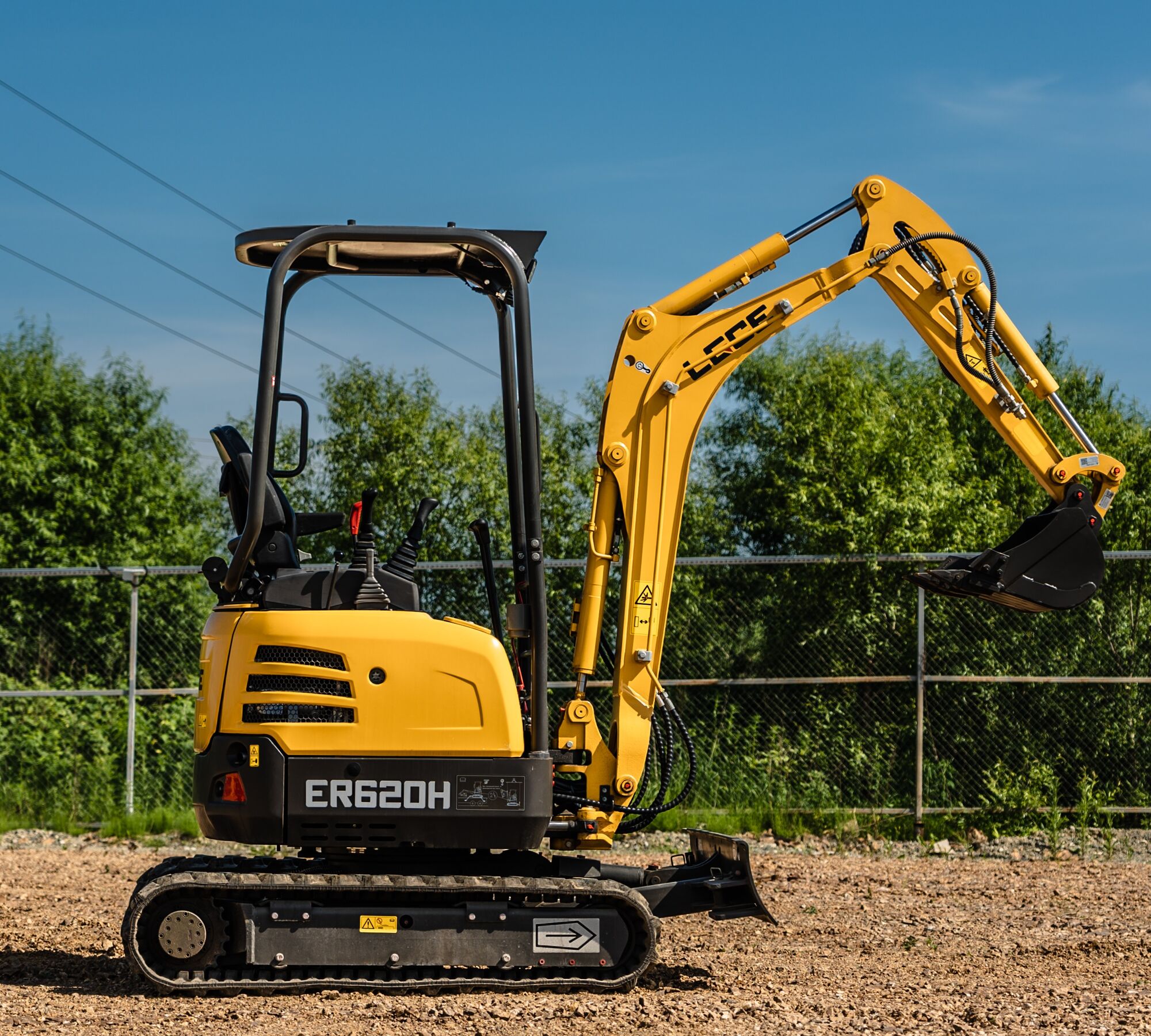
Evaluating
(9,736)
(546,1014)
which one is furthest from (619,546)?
(9,736)

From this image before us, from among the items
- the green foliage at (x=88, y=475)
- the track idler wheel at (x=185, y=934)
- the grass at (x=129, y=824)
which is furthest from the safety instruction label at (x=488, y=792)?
the green foliage at (x=88, y=475)

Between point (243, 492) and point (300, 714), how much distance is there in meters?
0.97

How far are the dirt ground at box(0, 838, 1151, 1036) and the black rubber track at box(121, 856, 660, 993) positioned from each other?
8 centimetres

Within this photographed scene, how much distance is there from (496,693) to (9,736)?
895 centimetres

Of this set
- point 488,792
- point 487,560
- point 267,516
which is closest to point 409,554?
point 487,560

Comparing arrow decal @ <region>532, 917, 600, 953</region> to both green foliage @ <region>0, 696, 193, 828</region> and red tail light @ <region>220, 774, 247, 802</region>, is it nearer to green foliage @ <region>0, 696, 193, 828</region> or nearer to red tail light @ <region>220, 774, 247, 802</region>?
red tail light @ <region>220, 774, 247, 802</region>

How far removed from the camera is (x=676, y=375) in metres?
6.26

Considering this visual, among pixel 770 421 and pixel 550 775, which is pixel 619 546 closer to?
pixel 550 775

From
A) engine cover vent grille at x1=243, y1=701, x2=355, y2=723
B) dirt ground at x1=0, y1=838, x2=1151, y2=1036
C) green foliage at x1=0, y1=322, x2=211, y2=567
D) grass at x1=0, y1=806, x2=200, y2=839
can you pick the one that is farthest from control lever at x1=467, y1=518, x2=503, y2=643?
green foliage at x1=0, y1=322, x2=211, y2=567

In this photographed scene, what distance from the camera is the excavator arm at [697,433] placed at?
612cm

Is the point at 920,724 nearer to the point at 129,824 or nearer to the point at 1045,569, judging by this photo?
the point at 1045,569

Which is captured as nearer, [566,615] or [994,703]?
[994,703]

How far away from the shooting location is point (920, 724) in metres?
10.0

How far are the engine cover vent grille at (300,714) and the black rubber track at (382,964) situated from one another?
634mm
